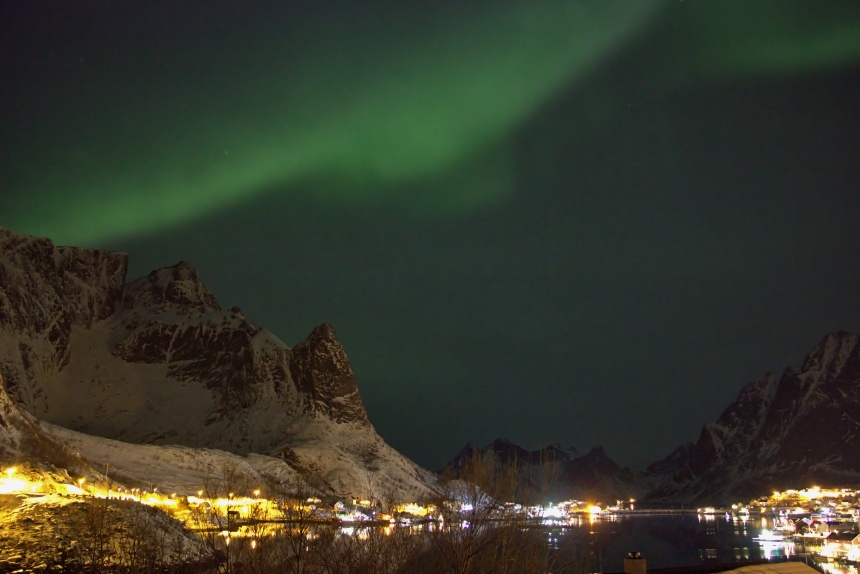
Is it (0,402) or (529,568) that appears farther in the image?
(0,402)

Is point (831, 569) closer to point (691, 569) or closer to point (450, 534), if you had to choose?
point (691, 569)

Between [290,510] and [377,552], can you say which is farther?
[377,552]

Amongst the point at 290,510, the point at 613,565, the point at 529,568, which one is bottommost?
the point at 613,565

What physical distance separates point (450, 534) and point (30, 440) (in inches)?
4092

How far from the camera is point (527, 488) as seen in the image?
27.2 metres

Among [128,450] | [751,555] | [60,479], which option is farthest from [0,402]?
[751,555]

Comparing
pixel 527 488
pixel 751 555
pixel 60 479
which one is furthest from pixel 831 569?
pixel 60 479

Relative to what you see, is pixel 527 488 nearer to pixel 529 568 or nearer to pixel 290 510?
pixel 529 568

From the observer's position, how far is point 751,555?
8994 cm

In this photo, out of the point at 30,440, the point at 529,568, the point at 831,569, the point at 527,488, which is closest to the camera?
the point at 529,568

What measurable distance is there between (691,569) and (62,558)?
42756 mm

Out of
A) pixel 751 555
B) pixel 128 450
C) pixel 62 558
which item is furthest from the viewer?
pixel 128 450

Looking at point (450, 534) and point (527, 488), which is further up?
point (527, 488)

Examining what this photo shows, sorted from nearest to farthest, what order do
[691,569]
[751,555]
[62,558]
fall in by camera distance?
[691,569], [62,558], [751,555]
